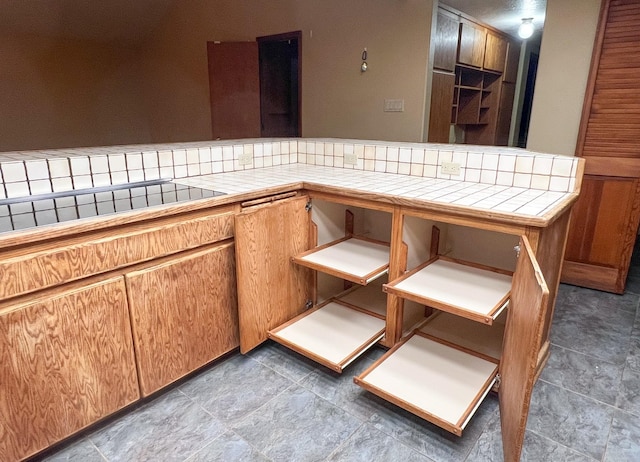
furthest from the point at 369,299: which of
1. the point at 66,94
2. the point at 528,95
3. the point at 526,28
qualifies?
the point at 528,95

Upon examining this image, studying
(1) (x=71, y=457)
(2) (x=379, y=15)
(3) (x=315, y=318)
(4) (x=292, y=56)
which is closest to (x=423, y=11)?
(2) (x=379, y=15)

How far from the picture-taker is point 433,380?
5.04ft

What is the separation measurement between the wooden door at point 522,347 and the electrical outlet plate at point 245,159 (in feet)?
5.02

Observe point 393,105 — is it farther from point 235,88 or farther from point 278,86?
point 235,88

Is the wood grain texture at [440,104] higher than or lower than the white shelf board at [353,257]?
higher

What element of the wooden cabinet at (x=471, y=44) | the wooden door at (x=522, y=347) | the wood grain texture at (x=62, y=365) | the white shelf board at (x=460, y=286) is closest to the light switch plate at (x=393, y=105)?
the wooden cabinet at (x=471, y=44)

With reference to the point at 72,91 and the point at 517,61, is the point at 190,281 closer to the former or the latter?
the point at 72,91

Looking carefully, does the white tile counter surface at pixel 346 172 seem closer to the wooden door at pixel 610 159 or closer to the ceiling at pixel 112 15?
the wooden door at pixel 610 159

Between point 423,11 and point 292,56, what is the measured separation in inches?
75.7

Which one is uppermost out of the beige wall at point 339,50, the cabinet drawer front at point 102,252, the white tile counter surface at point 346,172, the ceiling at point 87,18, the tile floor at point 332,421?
the ceiling at point 87,18

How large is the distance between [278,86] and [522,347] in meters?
4.19

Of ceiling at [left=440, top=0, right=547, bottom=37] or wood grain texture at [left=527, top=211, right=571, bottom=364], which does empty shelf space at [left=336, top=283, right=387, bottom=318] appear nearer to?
wood grain texture at [left=527, top=211, right=571, bottom=364]

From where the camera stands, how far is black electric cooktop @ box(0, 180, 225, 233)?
1262 millimetres

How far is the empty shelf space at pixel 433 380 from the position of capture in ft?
4.51
